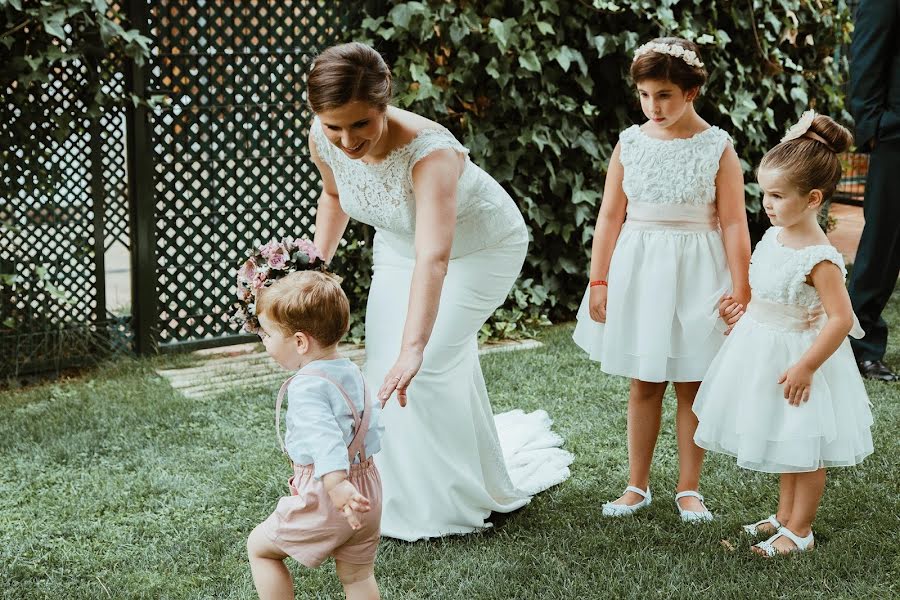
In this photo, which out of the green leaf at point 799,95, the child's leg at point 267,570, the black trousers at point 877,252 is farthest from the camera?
the green leaf at point 799,95

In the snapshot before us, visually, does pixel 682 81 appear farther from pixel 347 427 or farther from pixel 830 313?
pixel 347 427

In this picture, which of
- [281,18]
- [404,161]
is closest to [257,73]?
[281,18]

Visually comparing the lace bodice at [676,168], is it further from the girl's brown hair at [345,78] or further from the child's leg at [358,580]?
the child's leg at [358,580]

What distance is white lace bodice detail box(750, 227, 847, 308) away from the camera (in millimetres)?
2885

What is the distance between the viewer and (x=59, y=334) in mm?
5129

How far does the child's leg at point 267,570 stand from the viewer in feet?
7.95

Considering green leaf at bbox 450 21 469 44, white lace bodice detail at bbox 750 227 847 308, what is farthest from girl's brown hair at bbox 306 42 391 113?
green leaf at bbox 450 21 469 44

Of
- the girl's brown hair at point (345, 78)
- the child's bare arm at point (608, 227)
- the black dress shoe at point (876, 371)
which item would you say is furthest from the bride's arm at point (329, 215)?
the black dress shoe at point (876, 371)

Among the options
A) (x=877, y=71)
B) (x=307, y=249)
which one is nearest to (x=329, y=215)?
(x=307, y=249)

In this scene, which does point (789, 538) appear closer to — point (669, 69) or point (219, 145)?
point (669, 69)

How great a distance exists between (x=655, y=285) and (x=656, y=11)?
318 centimetres

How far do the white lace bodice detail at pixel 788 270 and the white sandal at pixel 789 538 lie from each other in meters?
0.70

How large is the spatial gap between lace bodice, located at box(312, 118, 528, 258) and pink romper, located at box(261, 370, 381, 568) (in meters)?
0.80

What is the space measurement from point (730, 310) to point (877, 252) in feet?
6.69
